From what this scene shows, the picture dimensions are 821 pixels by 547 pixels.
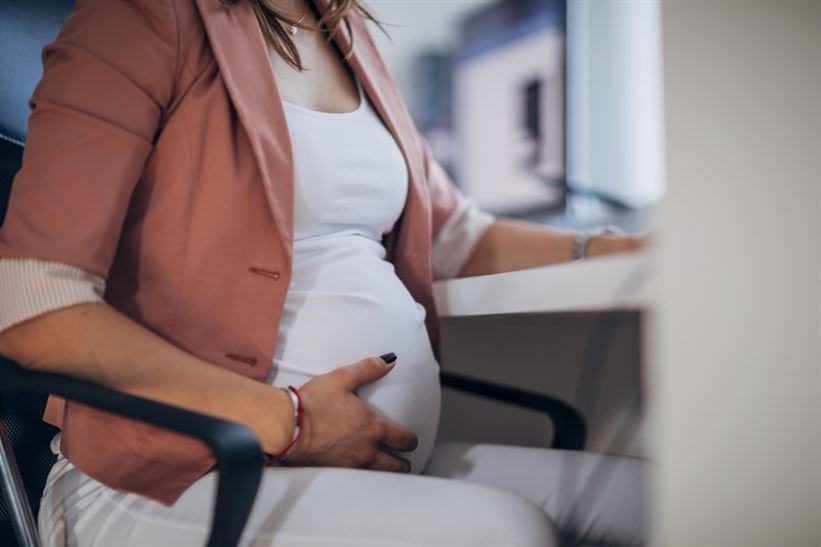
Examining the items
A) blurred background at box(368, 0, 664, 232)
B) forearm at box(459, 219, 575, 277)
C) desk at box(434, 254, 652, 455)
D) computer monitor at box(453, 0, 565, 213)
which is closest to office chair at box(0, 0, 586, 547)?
desk at box(434, 254, 652, 455)

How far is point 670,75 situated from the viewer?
335mm

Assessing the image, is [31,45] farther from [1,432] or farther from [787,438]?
[787,438]

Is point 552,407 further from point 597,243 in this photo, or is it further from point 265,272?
point 265,272

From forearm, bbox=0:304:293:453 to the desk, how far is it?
0.98 feet

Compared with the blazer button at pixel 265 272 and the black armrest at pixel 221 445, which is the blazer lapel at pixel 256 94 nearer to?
the blazer button at pixel 265 272

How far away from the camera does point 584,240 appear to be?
111cm

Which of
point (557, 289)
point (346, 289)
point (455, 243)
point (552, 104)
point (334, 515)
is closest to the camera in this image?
point (334, 515)

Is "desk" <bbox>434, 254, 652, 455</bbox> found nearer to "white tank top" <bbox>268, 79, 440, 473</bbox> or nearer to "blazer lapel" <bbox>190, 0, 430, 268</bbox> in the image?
"white tank top" <bbox>268, 79, 440, 473</bbox>

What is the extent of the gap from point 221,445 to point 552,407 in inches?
26.6

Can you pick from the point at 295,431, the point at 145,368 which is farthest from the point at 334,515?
the point at 145,368

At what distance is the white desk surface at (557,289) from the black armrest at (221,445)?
11.7 inches

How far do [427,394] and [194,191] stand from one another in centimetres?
35

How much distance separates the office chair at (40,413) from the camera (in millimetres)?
491

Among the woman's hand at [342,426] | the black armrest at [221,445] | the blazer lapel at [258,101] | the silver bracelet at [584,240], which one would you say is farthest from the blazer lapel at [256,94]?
the silver bracelet at [584,240]
